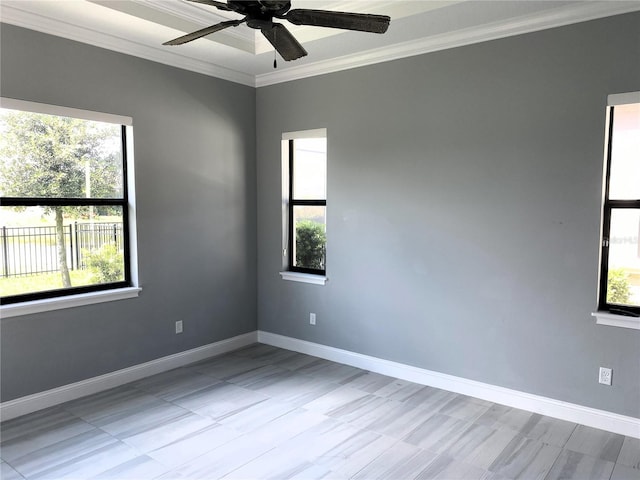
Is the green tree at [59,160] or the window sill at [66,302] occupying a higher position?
the green tree at [59,160]

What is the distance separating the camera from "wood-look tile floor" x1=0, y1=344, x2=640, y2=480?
2.57 meters

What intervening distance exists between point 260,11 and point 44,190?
2.29m

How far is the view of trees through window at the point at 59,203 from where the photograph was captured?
10.3ft

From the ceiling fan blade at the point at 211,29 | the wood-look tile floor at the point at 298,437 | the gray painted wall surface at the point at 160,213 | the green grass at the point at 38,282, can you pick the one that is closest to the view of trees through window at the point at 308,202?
the gray painted wall surface at the point at 160,213

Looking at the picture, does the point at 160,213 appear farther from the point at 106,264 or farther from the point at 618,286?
the point at 618,286

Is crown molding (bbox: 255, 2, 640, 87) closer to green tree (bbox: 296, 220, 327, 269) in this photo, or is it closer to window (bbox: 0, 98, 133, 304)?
green tree (bbox: 296, 220, 327, 269)

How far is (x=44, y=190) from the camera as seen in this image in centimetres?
327

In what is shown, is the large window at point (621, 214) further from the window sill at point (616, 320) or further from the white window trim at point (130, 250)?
the white window trim at point (130, 250)

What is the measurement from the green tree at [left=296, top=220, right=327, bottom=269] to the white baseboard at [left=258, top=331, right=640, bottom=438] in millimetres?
804

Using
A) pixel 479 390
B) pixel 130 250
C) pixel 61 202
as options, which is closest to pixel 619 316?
pixel 479 390

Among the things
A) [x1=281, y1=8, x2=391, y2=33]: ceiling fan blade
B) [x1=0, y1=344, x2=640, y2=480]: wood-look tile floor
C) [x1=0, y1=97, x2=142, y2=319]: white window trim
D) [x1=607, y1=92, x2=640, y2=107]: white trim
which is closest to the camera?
[x1=281, y1=8, x2=391, y2=33]: ceiling fan blade

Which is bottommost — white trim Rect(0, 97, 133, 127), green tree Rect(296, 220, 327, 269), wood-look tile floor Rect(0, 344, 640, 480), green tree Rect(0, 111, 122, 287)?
wood-look tile floor Rect(0, 344, 640, 480)

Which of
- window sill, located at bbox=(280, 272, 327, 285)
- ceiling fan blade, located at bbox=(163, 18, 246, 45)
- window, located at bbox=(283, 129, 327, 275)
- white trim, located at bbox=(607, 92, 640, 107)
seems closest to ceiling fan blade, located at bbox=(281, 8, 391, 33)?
ceiling fan blade, located at bbox=(163, 18, 246, 45)

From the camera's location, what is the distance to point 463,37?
11.1ft
